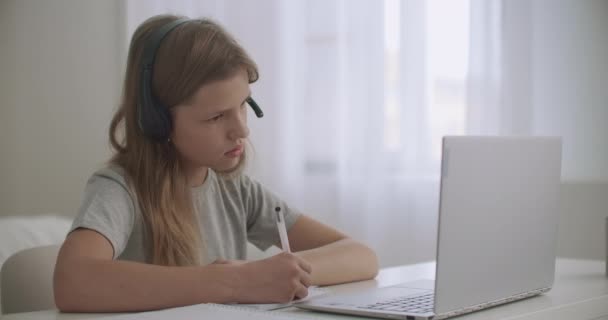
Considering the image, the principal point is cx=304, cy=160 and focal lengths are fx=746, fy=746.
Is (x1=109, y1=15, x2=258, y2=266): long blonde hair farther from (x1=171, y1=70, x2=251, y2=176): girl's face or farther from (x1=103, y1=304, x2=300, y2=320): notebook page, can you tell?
(x1=103, y1=304, x2=300, y2=320): notebook page

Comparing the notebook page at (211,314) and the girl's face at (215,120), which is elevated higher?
the girl's face at (215,120)

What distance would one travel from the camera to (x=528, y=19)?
235 centimetres

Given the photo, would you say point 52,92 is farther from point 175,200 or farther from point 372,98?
point 175,200

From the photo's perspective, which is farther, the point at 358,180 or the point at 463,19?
the point at 358,180

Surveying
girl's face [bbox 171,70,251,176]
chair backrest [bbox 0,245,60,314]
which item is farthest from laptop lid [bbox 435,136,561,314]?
chair backrest [bbox 0,245,60,314]

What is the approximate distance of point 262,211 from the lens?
4.81 ft

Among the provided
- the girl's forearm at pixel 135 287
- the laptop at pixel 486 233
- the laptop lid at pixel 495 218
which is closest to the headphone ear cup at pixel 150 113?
the girl's forearm at pixel 135 287

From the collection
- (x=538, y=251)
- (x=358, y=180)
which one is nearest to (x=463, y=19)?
(x=358, y=180)

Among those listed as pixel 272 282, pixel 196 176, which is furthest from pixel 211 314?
pixel 196 176

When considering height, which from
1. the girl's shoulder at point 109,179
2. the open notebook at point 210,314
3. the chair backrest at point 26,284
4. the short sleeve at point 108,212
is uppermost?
the girl's shoulder at point 109,179

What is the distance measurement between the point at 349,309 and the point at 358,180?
176 centimetres

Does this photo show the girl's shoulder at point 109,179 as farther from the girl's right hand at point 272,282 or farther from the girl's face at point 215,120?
the girl's right hand at point 272,282

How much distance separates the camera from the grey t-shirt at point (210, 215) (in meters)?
1.10

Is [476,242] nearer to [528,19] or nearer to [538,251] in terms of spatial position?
[538,251]
